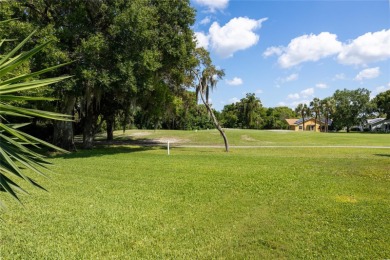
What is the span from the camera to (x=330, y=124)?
81.7m

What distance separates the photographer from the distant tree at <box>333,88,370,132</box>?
6906cm

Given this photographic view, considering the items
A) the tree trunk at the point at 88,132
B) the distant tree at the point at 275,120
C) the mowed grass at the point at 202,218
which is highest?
the distant tree at the point at 275,120

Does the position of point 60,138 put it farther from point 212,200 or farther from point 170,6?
point 212,200

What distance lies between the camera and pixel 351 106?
2751 inches

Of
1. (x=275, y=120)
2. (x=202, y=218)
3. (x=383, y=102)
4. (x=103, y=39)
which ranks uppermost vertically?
(x=383, y=102)

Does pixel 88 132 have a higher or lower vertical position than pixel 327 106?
lower

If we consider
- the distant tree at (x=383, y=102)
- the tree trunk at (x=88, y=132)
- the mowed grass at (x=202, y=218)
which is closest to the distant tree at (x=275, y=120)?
the distant tree at (x=383, y=102)

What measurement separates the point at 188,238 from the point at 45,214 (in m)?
2.99

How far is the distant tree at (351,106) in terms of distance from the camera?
6906 cm

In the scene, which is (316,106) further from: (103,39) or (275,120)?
(103,39)

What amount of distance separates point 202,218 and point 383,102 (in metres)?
72.5

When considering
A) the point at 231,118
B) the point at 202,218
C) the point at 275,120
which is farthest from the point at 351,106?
the point at 202,218

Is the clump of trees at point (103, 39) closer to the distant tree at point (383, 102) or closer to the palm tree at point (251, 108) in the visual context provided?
the palm tree at point (251, 108)

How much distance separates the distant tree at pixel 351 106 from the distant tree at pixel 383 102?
2.17 metres
